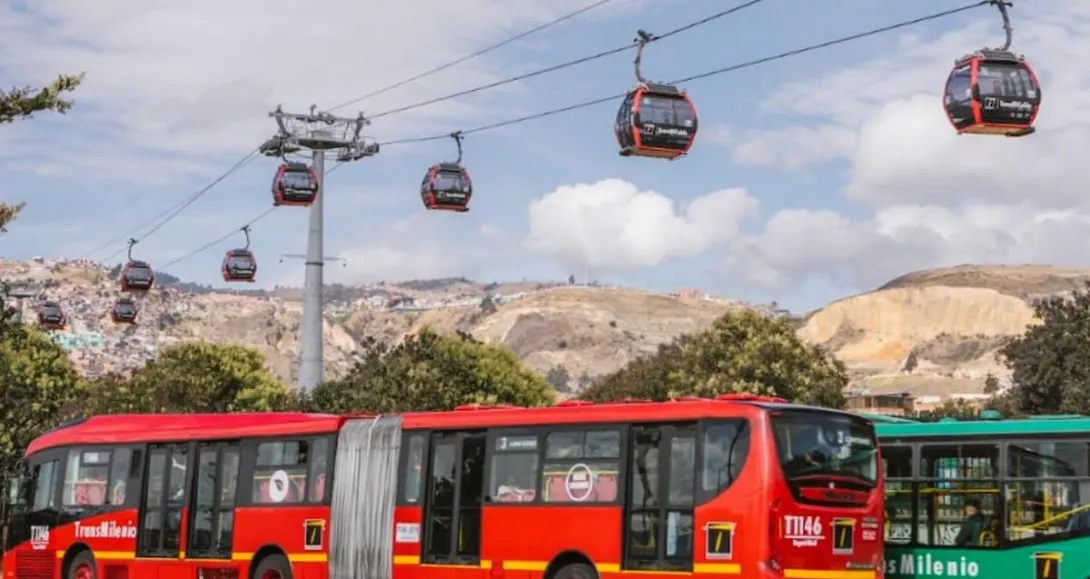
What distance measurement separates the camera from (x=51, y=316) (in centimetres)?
7056

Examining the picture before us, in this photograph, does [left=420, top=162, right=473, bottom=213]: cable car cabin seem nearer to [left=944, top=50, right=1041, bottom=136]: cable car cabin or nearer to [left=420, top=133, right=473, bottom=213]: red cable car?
[left=420, top=133, right=473, bottom=213]: red cable car

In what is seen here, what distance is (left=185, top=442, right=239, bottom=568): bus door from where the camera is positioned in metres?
28.5

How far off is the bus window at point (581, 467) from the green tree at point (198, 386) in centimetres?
6265

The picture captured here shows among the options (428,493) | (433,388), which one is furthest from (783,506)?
(433,388)

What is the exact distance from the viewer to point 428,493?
25.3m

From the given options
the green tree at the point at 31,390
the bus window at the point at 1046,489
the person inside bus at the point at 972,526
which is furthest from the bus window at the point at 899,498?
the green tree at the point at 31,390

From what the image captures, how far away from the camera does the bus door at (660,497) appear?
2147cm

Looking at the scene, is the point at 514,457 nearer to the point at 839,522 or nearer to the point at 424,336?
the point at 839,522

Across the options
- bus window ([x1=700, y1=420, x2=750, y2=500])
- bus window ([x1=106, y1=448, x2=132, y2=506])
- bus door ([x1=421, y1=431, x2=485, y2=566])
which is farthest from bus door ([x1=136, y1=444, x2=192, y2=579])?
bus window ([x1=700, y1=420, x2=750, y2=500])

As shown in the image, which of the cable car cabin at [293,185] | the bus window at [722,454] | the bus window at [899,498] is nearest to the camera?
the bus window at [722,454]

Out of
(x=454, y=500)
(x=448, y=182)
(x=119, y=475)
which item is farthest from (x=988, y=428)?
(x=448, y=182)

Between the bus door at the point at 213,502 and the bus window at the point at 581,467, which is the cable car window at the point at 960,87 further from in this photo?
the bus door at the point at 213,502

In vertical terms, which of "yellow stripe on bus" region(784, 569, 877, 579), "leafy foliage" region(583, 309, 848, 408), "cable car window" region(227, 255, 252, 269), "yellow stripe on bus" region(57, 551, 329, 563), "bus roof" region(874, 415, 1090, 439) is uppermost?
"cable car window" region(227, 255, 252, 269)

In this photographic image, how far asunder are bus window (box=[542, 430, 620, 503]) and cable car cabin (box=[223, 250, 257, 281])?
4276 cm
